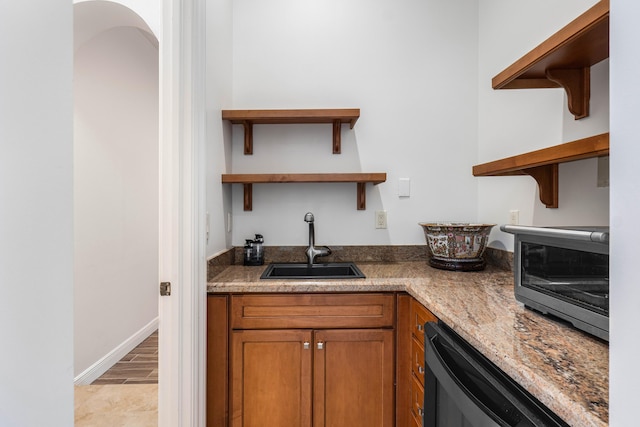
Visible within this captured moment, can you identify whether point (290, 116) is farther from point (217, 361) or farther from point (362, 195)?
point (217, 361)

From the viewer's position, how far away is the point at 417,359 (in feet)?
4.88

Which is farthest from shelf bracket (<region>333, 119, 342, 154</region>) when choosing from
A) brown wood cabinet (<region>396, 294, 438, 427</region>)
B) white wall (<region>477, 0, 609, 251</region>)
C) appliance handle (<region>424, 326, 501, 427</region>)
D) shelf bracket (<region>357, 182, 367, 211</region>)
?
appliance handle (<region>424, 326, 501, 427</region>)

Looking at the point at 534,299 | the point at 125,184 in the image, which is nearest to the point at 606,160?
the point at 534,299

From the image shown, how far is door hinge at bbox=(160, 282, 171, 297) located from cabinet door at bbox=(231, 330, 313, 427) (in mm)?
413

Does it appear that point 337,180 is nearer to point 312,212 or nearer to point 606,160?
point 312,212

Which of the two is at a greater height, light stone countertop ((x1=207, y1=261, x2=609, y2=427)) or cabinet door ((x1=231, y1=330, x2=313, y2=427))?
light stone countertop ((x1=207, y1=261, x2=609, y2=427))

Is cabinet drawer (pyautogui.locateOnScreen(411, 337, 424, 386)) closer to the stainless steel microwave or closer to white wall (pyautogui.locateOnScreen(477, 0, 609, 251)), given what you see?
the stainless steel microwave

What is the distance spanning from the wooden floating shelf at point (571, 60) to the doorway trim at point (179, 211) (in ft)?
4.10

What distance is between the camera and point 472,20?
2262 millimetres

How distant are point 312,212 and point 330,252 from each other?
0.96 ft

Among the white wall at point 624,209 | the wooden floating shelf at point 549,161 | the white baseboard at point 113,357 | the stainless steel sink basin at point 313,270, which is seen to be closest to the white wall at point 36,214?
the white wall at point 624,209

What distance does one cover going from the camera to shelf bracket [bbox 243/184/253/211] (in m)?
2.18

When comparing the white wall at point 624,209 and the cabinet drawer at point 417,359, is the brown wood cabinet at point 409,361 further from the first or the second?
the white wall at point 624,209

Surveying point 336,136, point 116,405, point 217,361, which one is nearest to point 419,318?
point 217,361
